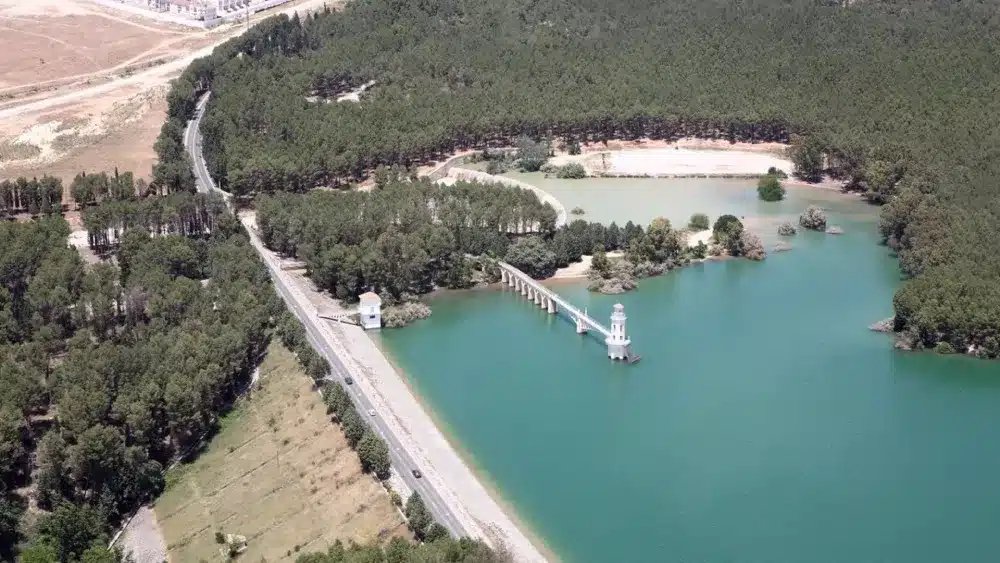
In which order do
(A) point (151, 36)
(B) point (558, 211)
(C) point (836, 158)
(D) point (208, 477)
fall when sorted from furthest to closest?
(A) point (151, 36)
(C) point (836, 158)
(B) point (558, 211)
(D) point (208, 477)

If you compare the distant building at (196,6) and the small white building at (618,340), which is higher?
the distant building at (196,6)

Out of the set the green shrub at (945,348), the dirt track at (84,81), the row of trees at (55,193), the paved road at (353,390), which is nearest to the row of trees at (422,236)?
the paved road at (353,390)

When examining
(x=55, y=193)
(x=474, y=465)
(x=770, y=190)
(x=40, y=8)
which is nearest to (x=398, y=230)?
(x=474, y=465)

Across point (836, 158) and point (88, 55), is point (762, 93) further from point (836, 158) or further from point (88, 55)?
point (88, 55)

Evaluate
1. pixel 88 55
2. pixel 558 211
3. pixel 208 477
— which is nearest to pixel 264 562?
pixel 208 477

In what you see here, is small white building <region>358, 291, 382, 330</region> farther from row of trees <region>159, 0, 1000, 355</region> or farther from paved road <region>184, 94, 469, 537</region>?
row of trees <region>159, 0, 1000, 355</region>

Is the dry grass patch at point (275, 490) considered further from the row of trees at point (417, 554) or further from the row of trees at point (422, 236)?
the row of trees at point (422, 236)

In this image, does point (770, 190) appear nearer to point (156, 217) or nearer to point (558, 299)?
point (558, 299)
